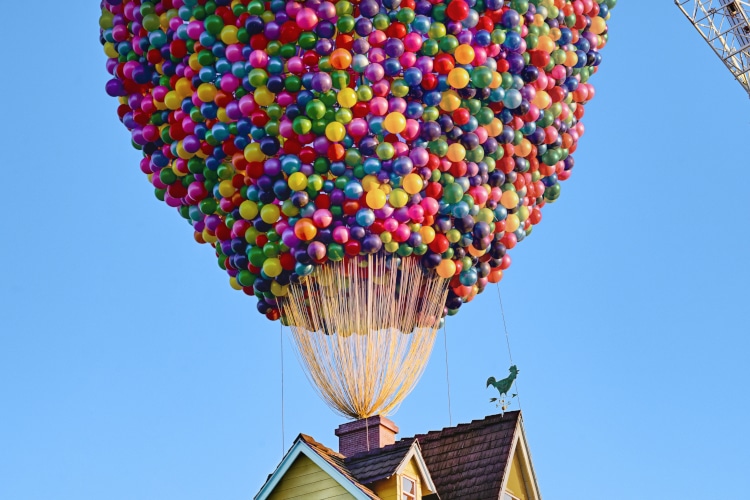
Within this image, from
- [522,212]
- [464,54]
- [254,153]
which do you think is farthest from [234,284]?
[464,54]

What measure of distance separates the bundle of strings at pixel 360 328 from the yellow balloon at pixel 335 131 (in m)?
1.67

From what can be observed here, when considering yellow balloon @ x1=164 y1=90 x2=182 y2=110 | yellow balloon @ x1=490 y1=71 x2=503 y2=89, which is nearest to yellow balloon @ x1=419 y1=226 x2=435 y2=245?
yellow balloon @ x1=490 y1=71 x2=503 y2=89

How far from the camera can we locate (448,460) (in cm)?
1809

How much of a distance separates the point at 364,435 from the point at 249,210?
324 cm

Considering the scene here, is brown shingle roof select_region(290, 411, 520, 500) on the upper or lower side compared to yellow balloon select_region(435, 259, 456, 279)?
lower

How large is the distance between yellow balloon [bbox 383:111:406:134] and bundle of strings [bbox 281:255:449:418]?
1.73 metres

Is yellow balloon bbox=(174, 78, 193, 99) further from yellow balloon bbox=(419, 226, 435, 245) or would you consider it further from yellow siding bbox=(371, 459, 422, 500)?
yellow siding bbox=(371, 459, 422, 500)

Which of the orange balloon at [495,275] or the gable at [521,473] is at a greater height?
the orange balloon at [495,275]

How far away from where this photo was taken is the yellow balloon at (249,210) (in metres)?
18.8

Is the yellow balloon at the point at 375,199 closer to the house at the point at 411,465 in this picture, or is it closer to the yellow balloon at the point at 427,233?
the yellow balloon at the point at 427,233

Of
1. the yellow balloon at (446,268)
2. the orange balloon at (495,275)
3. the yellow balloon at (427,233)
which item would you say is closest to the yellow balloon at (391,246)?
the yellow balloon at (427,233)

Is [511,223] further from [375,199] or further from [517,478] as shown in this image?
[517,478]

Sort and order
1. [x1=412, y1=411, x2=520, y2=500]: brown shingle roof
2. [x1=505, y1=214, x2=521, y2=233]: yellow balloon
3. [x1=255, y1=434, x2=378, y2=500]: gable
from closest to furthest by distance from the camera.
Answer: [x1=255, y1=434, x2=378, y2=500]: gable, [x1=412, y1=411, x2=520, y2=500]: brown shingle roof, [x1=505, y1=214, x2=521, y2=233]: yellow balloon

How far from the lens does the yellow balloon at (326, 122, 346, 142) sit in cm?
1814
